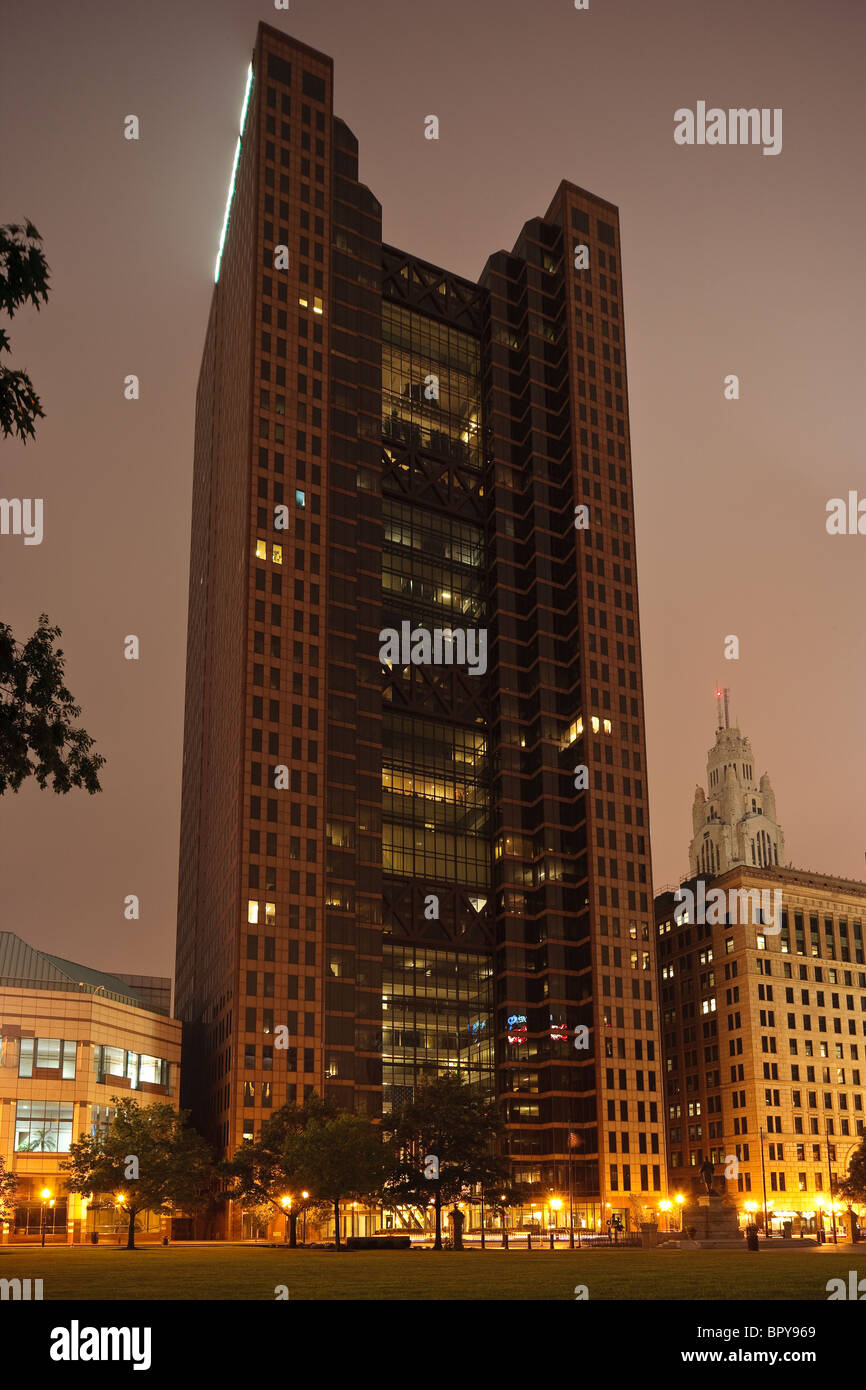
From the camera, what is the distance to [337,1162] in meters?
84.4

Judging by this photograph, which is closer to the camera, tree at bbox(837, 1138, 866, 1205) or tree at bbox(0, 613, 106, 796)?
tree at bbox(0, 613, 106, 796)

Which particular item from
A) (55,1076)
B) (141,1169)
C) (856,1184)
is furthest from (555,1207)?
(141,1169)

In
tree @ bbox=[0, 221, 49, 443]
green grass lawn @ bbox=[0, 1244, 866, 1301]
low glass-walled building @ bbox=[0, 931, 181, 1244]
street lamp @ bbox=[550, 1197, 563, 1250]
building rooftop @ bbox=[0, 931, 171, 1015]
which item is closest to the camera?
tree @ bbox=[0, 221, 49, 443]

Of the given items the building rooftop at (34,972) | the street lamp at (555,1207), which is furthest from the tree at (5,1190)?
the street lamp at (555,1207)

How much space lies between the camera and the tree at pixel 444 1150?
8994 cm

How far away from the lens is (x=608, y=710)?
158875mm

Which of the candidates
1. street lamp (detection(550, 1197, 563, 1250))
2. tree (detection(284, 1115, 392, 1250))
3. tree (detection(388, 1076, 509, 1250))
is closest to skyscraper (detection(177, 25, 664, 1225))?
street lamp (detection(550, 1197, 563, 1250))

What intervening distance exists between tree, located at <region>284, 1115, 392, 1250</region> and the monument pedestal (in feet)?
80.7

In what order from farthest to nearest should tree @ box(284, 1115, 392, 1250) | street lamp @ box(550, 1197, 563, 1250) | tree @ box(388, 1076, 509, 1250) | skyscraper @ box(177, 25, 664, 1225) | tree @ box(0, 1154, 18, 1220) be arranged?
skyscraper @ box(177, 25, 664, 1225), street lamp @ box(550, 1197, 563, 1250), tree @ box(0, 1154, 18, 1220), tree @ box(388, 1076, 509, 1250), tree @ box(284, 1115, 392, 1250)

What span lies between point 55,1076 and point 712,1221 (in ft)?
203

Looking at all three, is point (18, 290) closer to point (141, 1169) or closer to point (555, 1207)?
point (141, 1169)

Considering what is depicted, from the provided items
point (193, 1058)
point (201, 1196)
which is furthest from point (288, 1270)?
point (193, 1058)

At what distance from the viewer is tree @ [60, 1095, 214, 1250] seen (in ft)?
289

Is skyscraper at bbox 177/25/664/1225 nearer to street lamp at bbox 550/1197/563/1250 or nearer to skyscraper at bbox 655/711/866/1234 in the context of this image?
street lamp at bbox 550/1197/563/1250
